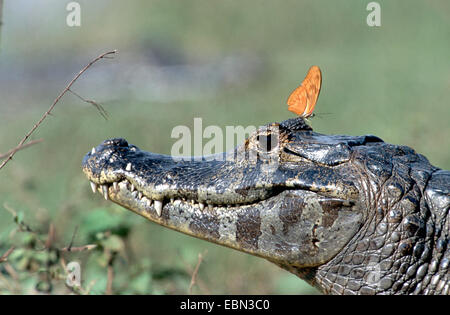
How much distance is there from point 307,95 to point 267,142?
411 millimetres

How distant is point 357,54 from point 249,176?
1024 cm

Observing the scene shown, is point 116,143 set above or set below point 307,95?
below

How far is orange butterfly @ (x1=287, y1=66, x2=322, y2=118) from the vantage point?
2.72 metres

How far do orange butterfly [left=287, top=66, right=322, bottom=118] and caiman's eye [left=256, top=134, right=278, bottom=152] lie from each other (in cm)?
28

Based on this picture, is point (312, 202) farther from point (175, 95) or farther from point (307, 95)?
point (175, 95)

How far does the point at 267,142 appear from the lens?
8.55ft

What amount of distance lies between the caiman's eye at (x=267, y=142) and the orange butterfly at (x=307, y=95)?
0.28 m

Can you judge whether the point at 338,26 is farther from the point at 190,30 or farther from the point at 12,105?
the point at 12,105

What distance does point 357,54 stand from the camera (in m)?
12.0

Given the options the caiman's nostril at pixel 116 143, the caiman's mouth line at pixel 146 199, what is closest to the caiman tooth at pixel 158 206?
the caiman's mouth line at pixel 146 199

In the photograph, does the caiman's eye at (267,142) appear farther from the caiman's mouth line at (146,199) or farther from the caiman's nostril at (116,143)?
the caiman's nostril at (116,143)

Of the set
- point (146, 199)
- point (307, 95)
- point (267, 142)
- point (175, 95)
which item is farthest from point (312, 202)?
point (175, 95)

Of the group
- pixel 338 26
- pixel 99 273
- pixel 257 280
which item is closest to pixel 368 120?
pixel 257 280

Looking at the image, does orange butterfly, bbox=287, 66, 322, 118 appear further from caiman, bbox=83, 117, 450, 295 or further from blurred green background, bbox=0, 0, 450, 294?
blurred green background, bbox=0, 0, 450, 294
